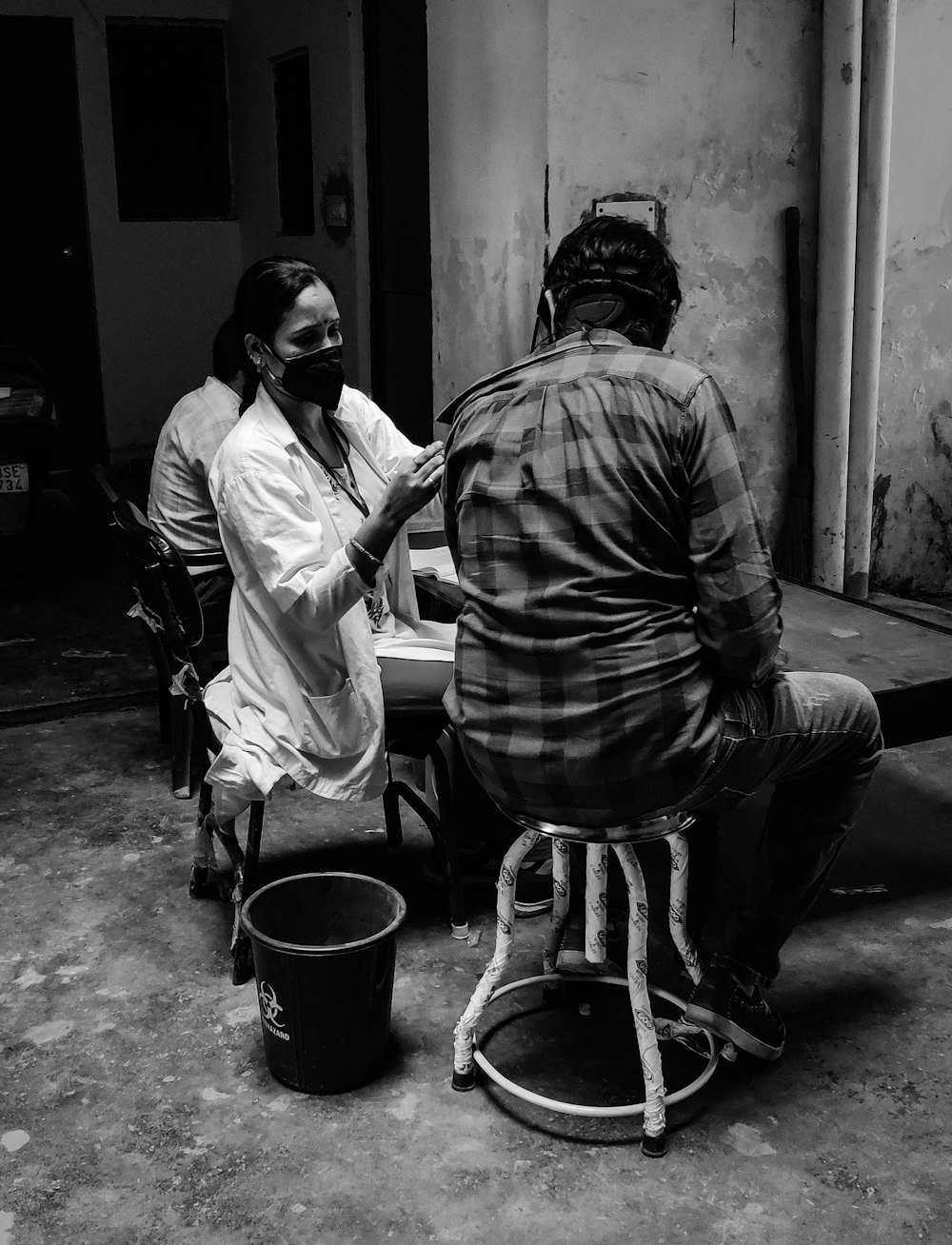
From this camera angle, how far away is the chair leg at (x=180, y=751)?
3.43 meters

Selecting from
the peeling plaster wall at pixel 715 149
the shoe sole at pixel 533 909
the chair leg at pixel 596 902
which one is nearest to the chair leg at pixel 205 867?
the shoe sole at pixel 533 909

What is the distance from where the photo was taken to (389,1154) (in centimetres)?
212

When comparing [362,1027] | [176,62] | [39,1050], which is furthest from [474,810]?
[176,62]

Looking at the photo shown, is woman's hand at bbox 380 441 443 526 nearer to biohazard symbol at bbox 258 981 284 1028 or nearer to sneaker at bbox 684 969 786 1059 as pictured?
biohazard symbol at bbox 258 981 284 1028

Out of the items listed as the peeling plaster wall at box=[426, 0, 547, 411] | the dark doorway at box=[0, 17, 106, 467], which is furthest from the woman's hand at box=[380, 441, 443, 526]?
the dark doorway at box=[0, 17, 106, 467]

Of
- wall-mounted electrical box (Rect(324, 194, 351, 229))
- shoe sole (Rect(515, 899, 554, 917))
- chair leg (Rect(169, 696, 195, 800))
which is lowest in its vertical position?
shoe sole (Rect(515, 899, 554, 917))

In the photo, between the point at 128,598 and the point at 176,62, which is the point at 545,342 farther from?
the point at 176,62

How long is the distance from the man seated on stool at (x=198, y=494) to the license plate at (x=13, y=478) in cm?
236

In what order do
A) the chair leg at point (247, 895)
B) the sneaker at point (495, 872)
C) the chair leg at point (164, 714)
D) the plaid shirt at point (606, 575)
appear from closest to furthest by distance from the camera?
1. the plaid shirt at point (606, 575)
2. the chair leg at point (247, 895)
3. the sneaker at point (495, 872)
4. the chair leg at point (164, 714)

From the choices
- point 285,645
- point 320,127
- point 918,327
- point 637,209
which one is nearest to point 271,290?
point 285,645

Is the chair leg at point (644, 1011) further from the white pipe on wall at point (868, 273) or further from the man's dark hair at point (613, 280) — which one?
the white pipe on wall at point (868, 273)

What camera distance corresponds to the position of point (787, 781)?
2.30 m

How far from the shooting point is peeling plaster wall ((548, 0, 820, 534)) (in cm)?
421

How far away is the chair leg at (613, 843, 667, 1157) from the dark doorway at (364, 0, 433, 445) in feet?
12.6
